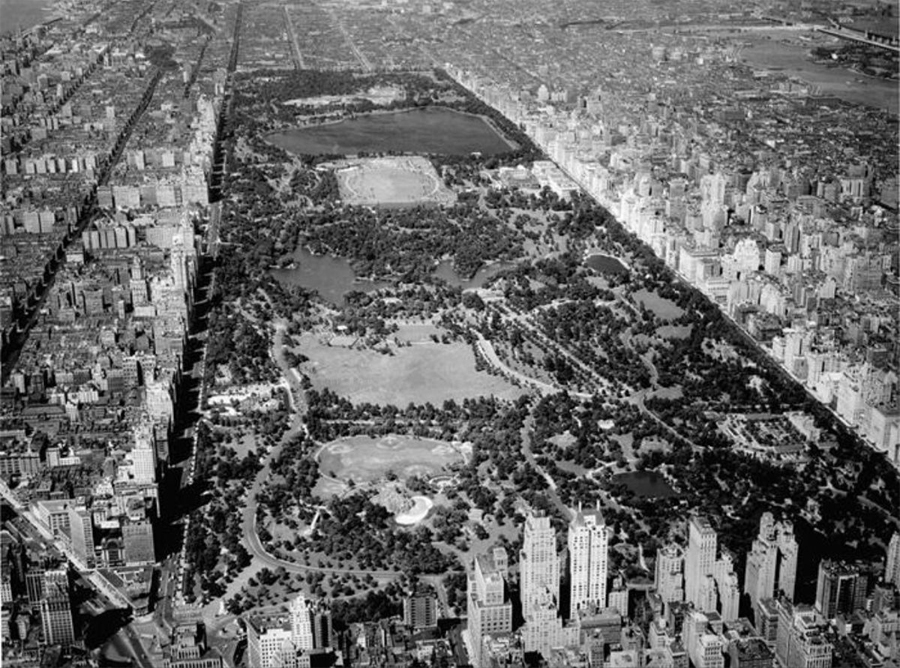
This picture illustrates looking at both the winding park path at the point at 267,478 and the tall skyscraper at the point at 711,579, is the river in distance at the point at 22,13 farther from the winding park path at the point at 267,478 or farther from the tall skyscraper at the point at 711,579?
the tall skyscraper at the point at 711,579

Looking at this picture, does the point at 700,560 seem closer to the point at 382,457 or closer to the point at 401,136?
the point at 382,457

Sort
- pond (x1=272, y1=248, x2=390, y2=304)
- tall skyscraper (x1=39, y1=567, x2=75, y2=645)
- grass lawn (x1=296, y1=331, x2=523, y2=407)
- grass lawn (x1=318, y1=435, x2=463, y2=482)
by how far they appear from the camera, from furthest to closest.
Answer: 1. pond (x1=272, y1=248, x2=390, y2=304)
2. grass lawn (x1=296, y1=331, x2=523, y2=407)
3. grass lawn (x1=318, y1=435, x2=463, y2=482)
4. tall skyscraper (x1=39, y1=567, x2=75, y2=645)

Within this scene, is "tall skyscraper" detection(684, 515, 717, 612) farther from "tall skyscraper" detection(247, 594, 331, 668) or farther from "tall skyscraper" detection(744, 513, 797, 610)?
"tall skyscraper" detection(247, 594, 331, 668)

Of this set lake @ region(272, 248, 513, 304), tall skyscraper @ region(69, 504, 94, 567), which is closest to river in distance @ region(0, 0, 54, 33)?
lake @ region(272, 248, 513, 304)

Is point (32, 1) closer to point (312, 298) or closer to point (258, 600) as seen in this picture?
point (312, 298)

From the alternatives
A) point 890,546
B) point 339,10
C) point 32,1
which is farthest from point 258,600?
point 339,10

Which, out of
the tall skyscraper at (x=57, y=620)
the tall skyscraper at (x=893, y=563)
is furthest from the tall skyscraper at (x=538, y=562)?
the tall skyscraper at (x=57, y=620)

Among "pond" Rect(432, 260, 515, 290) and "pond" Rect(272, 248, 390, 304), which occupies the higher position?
"pond" Rect(432, 260, 515, 290)
